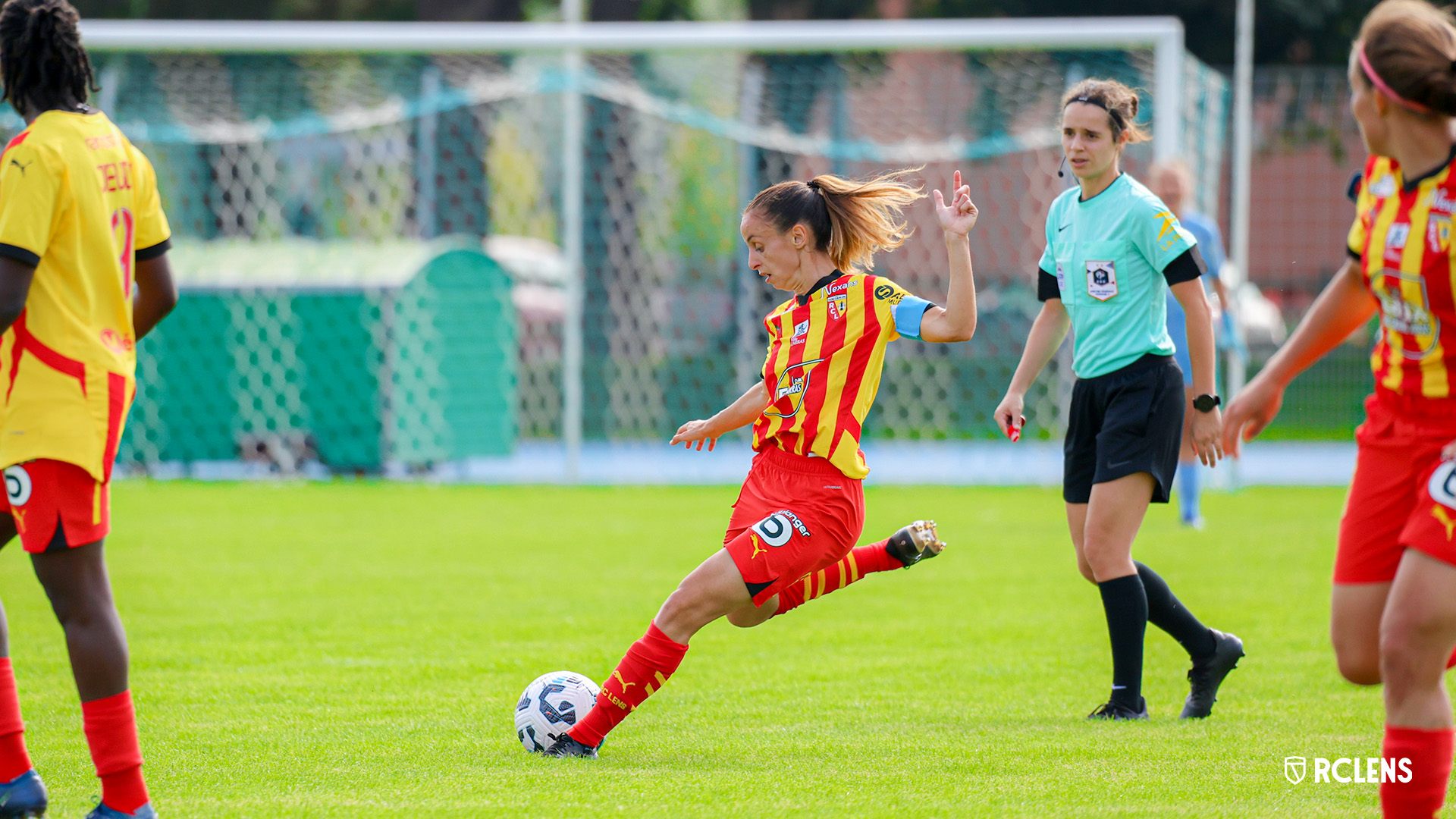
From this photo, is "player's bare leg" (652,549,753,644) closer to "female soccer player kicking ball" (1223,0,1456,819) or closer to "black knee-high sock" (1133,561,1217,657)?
"black knee-high sock" (1133,561,1217,657)

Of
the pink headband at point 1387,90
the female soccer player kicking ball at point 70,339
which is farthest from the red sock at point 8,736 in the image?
the pink headband at point 1387,90

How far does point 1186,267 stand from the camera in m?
4.29

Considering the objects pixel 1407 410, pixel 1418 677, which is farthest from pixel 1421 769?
pixel 1407 410

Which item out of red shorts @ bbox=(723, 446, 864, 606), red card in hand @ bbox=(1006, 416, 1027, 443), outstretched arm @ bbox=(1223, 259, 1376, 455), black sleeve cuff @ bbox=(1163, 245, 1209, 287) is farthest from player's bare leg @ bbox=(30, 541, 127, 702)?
black sleeve cuff @ bbox=(1163, 245, 1209, 287)

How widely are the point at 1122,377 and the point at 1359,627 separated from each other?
166 centimetres

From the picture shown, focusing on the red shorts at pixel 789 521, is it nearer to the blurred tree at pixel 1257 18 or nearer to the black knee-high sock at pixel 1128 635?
the black knee-high sock at pixel 1128 635

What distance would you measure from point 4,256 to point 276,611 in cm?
374

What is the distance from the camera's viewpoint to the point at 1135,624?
4367mm

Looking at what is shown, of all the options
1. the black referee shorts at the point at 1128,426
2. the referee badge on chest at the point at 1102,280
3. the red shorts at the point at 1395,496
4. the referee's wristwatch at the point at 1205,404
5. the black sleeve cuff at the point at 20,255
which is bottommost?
the black referee shorts at the point at 1128,426

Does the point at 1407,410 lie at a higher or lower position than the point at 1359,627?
higher

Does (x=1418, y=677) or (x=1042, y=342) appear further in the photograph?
(x=1042, y=342)

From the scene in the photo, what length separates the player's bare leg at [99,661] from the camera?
117 inches

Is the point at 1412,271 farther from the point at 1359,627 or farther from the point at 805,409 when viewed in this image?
the point at 805,409

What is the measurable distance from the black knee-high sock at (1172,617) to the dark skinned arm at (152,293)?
2851 millimetres
